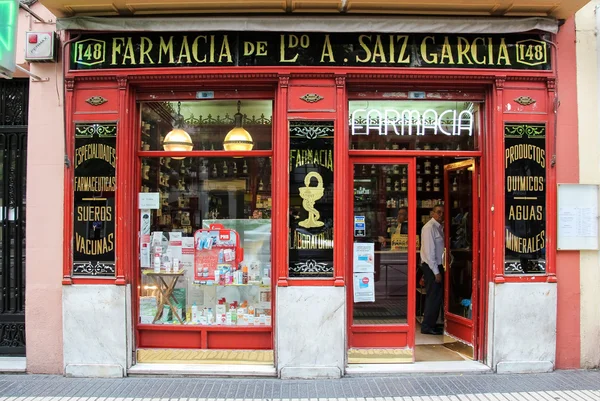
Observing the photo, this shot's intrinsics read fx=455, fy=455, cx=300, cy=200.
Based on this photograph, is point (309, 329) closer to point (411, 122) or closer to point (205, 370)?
point (205, 370)

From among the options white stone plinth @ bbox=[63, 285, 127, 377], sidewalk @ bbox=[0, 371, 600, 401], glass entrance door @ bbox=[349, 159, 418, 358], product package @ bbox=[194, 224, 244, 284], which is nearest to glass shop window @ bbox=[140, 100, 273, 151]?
→ product package @ bbox=[194, 224, 244, 284]

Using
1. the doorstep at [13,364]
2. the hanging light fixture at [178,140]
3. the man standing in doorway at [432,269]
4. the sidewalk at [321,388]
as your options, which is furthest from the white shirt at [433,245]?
the doorstep at [13,364]

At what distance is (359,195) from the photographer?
6.04 m

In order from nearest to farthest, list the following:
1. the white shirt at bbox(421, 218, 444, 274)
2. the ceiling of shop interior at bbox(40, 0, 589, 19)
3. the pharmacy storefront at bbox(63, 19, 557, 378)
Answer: the ceiling of shop interior at bbox(40, 0, 589, 19) < the pharmacy storefront at bbox(63, 19, 557, 378) < the white shirt at bbox(421, 218, 444, 274)

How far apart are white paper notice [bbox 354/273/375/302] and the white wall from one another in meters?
2.65

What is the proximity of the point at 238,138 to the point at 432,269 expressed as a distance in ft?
12.1

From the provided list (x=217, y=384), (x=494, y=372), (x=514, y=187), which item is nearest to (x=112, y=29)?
(x=217, y=384)

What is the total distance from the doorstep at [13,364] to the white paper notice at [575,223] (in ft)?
23.1

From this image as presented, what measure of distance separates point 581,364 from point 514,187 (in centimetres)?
242

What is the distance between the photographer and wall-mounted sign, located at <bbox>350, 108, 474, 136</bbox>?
604cm

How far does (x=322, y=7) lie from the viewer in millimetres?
5539

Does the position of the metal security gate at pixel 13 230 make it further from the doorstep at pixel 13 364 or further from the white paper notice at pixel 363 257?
the white paper notice at pixel 363 257

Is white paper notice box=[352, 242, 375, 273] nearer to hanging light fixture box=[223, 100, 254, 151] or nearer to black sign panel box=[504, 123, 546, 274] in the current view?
black sign panel box=[504, 123, 546, 274]

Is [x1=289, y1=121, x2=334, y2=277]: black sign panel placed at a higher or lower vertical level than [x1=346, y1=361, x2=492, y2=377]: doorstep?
higher
